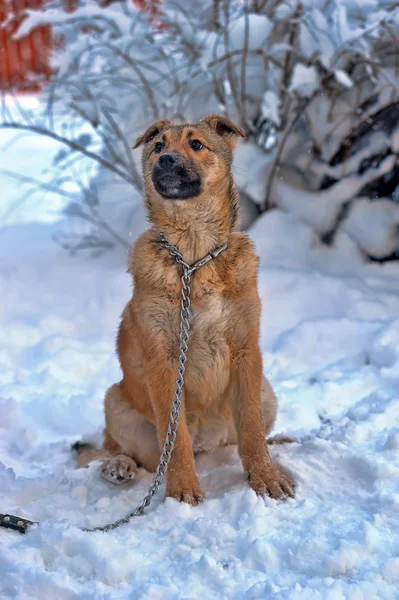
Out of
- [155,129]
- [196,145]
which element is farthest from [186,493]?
[155,129]

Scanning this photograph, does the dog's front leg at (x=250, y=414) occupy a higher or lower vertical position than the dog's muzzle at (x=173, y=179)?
lower

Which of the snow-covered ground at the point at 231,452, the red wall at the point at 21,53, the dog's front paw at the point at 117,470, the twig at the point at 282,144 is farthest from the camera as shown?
the red wall at the point at 21,53

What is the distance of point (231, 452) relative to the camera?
3.29 metres

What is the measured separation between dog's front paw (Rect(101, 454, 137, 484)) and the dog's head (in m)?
1.28

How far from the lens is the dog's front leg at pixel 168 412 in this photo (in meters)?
2.80

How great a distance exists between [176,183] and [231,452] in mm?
1430

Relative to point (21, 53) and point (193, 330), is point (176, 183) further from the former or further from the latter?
point (21, 53)

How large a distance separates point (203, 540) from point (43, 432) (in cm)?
182

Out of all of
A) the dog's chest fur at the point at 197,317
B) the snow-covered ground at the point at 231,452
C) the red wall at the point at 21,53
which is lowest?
the snow-covered ground at the point at 231,452

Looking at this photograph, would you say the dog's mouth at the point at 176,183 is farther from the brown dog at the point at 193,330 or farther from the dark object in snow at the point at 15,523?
the dark object in snow at the point at 15,523

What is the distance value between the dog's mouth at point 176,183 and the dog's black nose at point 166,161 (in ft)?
0.06

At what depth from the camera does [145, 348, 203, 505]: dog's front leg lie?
280 cm

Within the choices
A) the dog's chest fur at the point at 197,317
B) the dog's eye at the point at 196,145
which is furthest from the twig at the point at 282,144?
the dog's chest fur at the point at 197,317

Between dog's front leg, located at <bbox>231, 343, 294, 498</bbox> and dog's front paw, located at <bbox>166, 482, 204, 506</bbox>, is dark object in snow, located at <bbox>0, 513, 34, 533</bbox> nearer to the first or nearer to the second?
dog's front paw, located at <bbox>166, 482, 204, 506</bbox>
